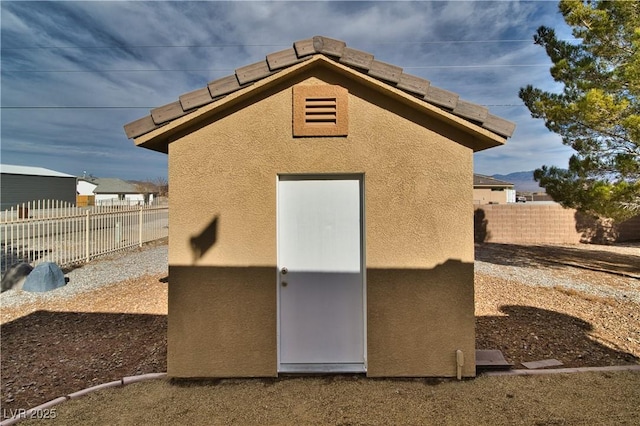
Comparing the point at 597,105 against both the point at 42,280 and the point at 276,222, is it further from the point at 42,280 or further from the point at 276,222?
the point at 42,280

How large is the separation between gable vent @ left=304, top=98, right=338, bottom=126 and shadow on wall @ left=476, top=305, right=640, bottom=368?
410 centimetres

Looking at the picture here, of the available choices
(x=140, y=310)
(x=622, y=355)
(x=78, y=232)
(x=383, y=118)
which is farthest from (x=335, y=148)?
(x=78, y=232)

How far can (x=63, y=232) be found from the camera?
34.8 ft

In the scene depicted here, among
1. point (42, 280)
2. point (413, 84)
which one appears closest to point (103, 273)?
point (42, 280)

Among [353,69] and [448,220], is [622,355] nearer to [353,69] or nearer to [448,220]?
[448,220]

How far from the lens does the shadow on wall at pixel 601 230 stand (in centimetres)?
1642

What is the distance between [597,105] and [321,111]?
7.81 metres

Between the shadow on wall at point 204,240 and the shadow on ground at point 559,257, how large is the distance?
10.7 meters

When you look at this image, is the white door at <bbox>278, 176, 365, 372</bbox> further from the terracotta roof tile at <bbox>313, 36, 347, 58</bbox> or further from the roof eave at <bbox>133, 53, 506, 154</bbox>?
the terracotta roof tile at <bbox>313, 36, 347, 58</bbox>

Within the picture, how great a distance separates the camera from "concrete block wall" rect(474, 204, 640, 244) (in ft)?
53.9

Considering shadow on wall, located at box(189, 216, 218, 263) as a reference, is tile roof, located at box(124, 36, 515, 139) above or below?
above

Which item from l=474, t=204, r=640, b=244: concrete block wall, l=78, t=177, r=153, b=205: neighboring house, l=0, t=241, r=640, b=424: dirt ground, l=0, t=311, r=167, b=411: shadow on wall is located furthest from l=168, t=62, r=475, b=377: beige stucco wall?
l=78, t=177, r=153, b=205: neighboring house

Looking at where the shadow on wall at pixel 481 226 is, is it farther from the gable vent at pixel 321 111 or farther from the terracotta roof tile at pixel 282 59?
the terracotta roof tile at pixel 282 59

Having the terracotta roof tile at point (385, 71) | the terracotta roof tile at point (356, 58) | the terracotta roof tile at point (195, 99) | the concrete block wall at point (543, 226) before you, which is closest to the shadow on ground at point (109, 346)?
the terracotta roof tile at point (195, 99)
